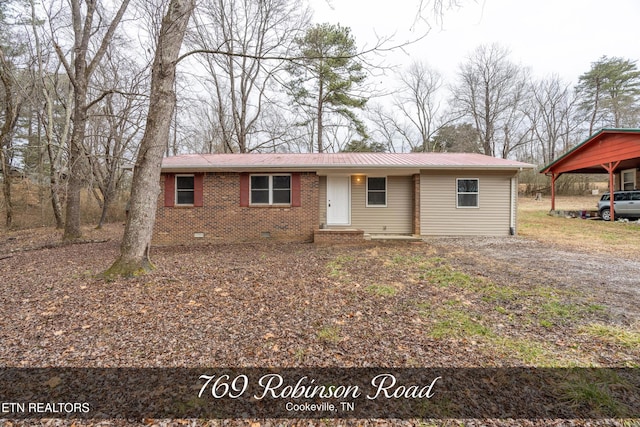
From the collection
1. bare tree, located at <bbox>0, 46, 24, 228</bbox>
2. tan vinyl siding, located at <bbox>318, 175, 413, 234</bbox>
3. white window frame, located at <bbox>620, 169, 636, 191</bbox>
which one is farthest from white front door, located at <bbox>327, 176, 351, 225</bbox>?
white window frame, located at <bbox>620, 169, 636, 191</bbox>

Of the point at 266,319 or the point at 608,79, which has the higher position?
the point at 608,79

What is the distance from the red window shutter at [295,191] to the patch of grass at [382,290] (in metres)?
5.17

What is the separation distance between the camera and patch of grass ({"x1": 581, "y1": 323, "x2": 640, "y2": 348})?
2.76 meters

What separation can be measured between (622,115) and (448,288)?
3174 centimetres

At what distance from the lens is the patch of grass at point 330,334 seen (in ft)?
9.18

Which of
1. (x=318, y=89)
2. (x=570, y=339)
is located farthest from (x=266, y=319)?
(x=318, y=89)

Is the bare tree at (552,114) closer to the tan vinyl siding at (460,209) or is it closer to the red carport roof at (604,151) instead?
the red carport roof at (604,151)

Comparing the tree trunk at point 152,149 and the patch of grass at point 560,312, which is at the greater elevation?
the tree trunk at point 152,149

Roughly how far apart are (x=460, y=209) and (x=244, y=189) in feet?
24.7

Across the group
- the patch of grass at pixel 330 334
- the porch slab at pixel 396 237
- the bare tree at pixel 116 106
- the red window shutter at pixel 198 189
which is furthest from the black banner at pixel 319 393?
the bare tree at pixel 116 106

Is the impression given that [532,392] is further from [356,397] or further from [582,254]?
[582,254]

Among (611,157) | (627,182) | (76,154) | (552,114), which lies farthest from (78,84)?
(552,114)

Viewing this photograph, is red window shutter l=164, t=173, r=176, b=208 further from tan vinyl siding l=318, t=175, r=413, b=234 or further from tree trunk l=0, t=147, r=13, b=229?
tree trunk l=0, t=147, r=13, b=229

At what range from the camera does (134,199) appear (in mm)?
4832
